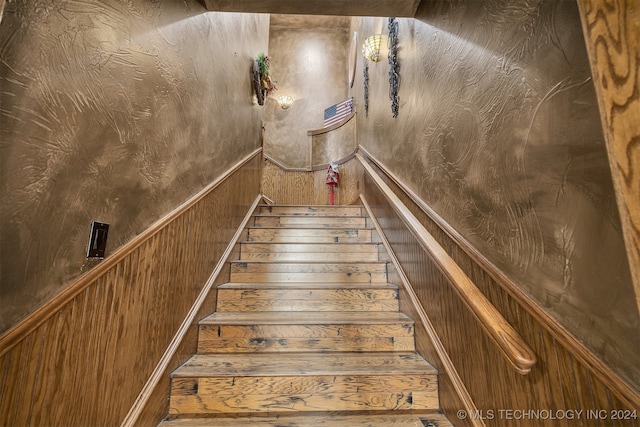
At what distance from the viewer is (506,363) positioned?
0.96m

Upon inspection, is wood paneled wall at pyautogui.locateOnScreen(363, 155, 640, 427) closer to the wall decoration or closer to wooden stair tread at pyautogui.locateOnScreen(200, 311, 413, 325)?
wooden stair tread at pyautogui.locateOnScreen(200, 311, 413, 325)

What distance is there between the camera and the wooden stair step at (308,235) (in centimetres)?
272

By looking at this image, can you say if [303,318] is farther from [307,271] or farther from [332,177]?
[332,177]

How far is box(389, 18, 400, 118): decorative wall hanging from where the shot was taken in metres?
2.20

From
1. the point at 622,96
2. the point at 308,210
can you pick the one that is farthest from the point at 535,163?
the point at 308,210

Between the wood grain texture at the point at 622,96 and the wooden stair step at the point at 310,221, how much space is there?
2550 mm

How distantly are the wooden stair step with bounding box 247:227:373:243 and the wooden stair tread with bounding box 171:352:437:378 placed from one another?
1239 millimetres

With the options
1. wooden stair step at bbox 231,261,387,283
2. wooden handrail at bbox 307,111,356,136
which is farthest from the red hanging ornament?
wooden stair step at bbox 231,261,387,283

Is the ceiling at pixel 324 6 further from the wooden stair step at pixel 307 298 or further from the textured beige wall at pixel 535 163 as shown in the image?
the wooden stair step at pixel 307 298

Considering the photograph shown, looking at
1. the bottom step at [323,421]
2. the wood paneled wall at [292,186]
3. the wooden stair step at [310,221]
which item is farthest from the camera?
the wood paneled wall at [292,186]

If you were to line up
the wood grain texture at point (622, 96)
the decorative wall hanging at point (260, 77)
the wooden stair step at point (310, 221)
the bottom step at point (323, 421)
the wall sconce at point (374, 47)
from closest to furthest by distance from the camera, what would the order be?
the wood grain texture at point (622, 96)
the bottom step at point (323, 421)
the wall sconce at point (374, 47)
the wooden stair step at point (310, 221)
the decorative wall hanging at point (260, 77)

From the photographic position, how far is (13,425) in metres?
0.68

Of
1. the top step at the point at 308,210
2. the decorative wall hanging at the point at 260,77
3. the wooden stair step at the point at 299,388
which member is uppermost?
the decorative wall hanging at the point at 260,77

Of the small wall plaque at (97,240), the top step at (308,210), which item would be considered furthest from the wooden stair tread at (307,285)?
the top step at (308,210)
